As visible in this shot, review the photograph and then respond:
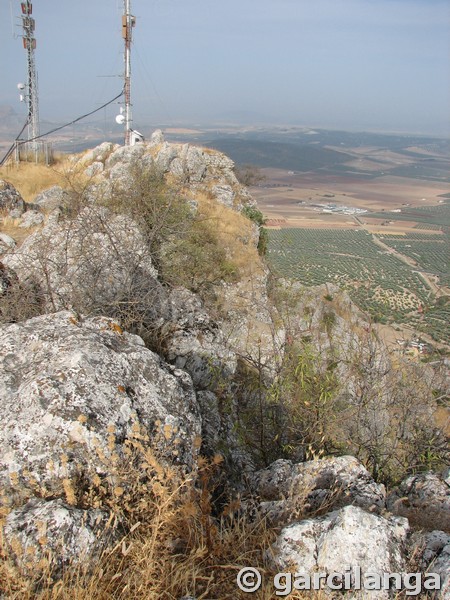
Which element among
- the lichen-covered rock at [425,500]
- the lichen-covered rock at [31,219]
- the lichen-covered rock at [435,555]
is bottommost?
the lichen-covered rock at [425,500]

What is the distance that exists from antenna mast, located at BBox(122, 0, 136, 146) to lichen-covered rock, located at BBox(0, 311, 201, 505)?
15325mm

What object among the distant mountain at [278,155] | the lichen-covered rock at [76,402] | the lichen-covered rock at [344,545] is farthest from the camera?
the distant mountain at [278,155]

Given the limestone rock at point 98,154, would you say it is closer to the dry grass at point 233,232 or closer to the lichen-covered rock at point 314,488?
the dry grass at point 233,232

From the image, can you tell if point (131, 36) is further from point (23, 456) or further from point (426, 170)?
point (426, 170)

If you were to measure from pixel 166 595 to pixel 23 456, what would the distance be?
3.47 ft

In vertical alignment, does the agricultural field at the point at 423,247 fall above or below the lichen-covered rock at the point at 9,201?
below

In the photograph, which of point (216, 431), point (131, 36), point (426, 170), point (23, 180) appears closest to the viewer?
point (216, 431)

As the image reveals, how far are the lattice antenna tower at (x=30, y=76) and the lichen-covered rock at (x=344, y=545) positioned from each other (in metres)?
17.1

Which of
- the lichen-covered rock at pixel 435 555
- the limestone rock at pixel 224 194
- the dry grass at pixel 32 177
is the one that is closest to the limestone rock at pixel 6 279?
the lichen-covered rock at pixel 435 555

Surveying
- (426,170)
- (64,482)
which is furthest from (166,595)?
(426,170)

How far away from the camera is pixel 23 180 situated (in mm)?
12789

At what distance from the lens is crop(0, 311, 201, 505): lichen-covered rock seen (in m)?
2.35

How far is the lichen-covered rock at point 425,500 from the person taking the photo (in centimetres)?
290

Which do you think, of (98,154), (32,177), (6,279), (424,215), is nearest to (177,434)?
(6,279)
